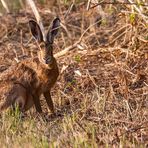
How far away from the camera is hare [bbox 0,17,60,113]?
8594 millimetres

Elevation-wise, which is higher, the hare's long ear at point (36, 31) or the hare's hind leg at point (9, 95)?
the hare's long ear at point (36, 31)

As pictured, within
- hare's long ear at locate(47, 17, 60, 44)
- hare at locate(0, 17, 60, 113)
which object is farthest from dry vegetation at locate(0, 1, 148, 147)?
hare's long ear at locate(47, 17, 60, 44)

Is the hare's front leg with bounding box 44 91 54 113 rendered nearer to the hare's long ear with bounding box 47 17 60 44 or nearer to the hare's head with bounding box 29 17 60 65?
the hare's head with bounding box 29 17 60 65

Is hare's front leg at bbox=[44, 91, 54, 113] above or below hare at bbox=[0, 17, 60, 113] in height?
below

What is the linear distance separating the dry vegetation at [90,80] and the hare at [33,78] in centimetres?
30

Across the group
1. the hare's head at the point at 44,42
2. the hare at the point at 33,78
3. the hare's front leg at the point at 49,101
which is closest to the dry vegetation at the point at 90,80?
the hare's front leg at the point at 49,101

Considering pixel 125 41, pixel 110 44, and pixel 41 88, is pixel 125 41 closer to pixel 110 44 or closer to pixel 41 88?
pixel 110 44

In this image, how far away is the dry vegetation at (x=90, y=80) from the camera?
6.88m

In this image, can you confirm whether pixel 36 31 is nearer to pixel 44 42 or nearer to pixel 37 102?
pixel 44 42

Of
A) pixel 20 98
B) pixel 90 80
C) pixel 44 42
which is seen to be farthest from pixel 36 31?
pixel 90 80

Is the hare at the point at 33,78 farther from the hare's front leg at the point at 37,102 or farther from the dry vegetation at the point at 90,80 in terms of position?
the dry vegetation at the point at 90,80

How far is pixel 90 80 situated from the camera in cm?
1005

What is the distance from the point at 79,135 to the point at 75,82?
3.57 metres

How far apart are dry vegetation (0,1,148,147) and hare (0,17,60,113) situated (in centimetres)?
30
